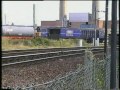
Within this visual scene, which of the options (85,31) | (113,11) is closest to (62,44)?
(85,31)

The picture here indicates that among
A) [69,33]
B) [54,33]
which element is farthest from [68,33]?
[54,33]

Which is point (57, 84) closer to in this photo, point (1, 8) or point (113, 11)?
point (113, 11)

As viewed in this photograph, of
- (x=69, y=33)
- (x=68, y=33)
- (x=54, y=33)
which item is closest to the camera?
(x=68, y=33)

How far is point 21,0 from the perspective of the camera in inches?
99.1

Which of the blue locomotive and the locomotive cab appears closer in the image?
the blue locomotive

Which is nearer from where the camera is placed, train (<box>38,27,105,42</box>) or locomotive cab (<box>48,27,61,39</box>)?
train (<box>38,27,105,42</box>)

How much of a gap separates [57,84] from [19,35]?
48.1 metres

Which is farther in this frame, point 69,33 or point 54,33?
point 54,33

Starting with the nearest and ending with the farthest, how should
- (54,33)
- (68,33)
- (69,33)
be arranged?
1. (68,33)
2. (69,33)
3. (54,33)

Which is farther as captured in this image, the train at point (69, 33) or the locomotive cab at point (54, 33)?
the locomotive cab at point (54, 33)

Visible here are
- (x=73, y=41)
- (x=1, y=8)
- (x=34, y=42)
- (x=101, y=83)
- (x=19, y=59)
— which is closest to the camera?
(x=1, y=8)

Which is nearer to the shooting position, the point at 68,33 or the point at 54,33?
the point at 68,33

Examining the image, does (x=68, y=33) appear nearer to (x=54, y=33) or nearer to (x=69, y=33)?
(x=69, y=33)

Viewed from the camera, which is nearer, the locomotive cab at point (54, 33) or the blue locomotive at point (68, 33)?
the blue locomotive at point (68, 33)
